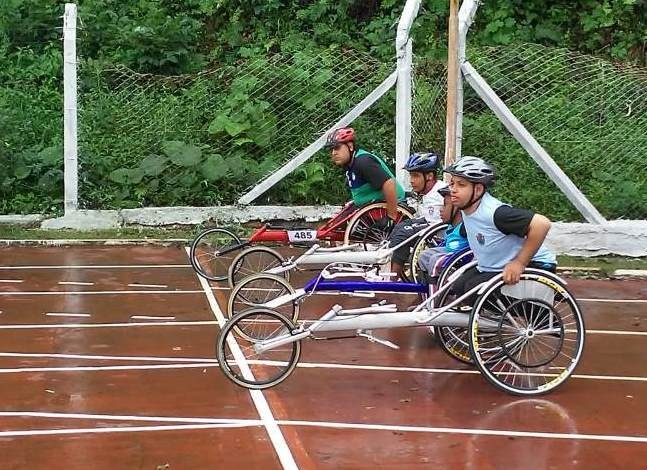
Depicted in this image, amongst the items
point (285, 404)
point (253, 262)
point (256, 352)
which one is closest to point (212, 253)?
point (253, 262)

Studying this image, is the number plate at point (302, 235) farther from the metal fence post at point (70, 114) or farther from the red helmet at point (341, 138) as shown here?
the metal fence post at point (70, 114)

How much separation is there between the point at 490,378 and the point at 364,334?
1041 mm

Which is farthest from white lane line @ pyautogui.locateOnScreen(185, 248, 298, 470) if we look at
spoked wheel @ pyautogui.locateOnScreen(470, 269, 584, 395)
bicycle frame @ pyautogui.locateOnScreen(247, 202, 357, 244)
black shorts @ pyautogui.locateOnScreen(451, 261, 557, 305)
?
bicycle frame @ pyautogui.locateOnScreen(247, 202, 357, 244)

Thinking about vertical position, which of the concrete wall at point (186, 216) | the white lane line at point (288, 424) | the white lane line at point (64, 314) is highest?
the white lane line at point (288, 424)

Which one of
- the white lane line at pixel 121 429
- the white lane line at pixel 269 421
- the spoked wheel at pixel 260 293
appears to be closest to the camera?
the white lane line at pixel 269 421

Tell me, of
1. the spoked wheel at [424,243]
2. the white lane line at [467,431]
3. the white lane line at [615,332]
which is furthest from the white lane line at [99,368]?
the white lane line at [615,332]

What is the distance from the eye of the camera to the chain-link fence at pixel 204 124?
42.7 ft

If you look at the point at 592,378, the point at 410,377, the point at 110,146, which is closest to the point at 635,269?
the point at 592,378

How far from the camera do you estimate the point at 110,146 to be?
44.1 ft

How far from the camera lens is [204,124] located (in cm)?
1377

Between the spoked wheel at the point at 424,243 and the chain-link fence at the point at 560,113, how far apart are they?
4.26 meters

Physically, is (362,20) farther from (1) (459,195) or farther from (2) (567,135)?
(1) (459,195)

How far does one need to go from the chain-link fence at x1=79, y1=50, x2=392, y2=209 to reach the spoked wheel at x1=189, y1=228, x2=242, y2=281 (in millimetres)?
2478

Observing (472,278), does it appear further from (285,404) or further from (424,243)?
(424,243)
